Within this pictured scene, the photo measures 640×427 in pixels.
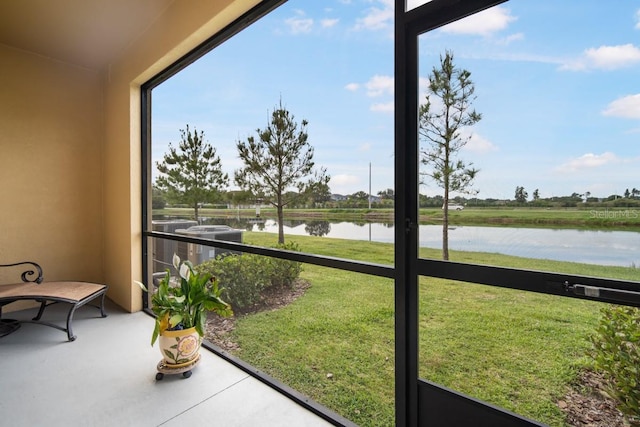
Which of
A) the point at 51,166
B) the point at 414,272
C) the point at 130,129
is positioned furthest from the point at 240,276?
the point at 51,166

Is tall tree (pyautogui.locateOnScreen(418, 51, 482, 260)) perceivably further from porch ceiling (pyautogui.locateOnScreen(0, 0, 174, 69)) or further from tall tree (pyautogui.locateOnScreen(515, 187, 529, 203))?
porch ceiling (pyautogui.locateOnScreen(0, 0, 174, 69))

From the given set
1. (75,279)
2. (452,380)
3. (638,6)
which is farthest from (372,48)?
(75,279)

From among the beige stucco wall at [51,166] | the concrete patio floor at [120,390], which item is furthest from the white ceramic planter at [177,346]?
the beige stucco wall at [51,166]

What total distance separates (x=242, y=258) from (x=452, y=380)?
2241 mm

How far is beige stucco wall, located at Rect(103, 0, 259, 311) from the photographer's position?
2.57m

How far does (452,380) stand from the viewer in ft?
4.48

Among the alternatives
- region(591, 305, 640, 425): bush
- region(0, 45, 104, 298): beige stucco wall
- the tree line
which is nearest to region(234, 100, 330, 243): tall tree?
the tree line

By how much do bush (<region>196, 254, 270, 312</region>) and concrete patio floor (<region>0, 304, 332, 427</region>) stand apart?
25.0 inches

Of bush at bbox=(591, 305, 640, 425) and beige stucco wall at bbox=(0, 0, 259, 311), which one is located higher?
beige stucco wall at bbox=(0, 0, 259, 311)

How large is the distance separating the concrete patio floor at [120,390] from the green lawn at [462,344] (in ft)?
1.25

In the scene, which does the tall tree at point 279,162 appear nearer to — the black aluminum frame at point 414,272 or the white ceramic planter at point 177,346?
the black aluminum frame at point 414,272

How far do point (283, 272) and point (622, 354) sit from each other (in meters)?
2.27

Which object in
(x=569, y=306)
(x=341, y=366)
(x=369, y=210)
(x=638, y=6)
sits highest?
(x=638, y=6)

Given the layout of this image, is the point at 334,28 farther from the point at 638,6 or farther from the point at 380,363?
the point at 380,363
